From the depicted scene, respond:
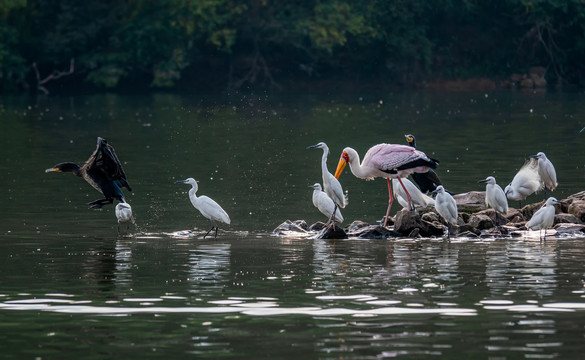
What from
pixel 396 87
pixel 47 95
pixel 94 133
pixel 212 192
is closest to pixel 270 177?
pixel 212 192

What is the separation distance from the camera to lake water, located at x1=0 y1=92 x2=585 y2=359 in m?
10.8

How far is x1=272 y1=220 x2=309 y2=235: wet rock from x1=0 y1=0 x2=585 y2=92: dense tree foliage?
4448cm

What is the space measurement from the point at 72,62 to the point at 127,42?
286 cm

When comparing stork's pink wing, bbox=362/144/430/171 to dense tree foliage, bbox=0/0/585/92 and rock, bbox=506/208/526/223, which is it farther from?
dense tree foliage, bbox=0/0/585/92

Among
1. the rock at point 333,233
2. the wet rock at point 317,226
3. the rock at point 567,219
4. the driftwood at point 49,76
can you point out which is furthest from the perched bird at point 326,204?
the driftwood at point 49,76

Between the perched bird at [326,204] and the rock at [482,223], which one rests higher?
the perched bird at [326,204]

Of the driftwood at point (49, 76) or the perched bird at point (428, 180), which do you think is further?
the driftwood at point (49, 76)

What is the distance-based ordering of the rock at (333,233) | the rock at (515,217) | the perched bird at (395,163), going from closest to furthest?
the rock at (333,233) < the perched bird at (395,163) < the rock at (515,217)

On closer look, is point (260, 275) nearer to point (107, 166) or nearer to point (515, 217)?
point (107, 166)

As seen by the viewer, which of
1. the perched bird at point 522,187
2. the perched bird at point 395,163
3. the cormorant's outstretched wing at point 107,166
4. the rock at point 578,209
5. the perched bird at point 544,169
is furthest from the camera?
the perched bird at point 544,169

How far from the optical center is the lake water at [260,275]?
10.8 metres

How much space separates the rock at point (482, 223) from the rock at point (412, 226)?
1.72 feet

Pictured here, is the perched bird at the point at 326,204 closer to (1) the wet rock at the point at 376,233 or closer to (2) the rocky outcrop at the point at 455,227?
(2) the rocky outcrop at the point at 455,227

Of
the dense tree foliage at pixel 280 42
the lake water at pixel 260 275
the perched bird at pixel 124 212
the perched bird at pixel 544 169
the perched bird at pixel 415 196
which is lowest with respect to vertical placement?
the lake water at pixel 260 275
